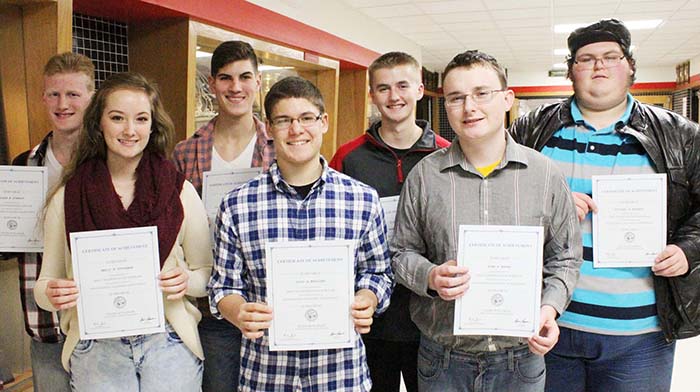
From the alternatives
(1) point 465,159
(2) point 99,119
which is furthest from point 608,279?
(2) point 99,119

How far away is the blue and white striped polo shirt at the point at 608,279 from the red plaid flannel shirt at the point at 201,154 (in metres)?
1.12

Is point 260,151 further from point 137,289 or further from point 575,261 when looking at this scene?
point 575,261

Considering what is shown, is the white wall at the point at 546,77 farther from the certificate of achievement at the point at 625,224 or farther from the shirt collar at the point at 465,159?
the shirt collar at the point at 465,159

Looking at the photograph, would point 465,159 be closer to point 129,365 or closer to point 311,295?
point 311,295

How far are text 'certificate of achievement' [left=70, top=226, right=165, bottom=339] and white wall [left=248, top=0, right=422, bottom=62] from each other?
3384mm

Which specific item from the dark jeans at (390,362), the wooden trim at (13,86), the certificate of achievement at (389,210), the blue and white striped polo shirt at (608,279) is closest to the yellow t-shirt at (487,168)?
the blue and white striped polo shirt at (608,279)

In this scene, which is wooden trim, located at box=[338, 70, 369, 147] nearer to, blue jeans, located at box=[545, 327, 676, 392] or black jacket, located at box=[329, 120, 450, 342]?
black jacket, located at box=[329, 120, 450, 342]

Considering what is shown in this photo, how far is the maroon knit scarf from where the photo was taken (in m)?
1.68

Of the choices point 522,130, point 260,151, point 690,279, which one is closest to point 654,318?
point 690,279

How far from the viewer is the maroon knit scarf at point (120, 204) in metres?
1.68

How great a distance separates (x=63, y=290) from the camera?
5.27ft

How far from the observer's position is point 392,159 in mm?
2215

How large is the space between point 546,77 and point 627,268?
13.6 meters

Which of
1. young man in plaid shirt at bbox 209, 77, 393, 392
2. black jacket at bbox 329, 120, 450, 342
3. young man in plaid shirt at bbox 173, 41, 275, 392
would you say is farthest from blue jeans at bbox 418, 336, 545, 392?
young man in plaid shirt at bbox 173, 41, 275, 392
